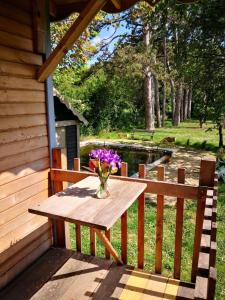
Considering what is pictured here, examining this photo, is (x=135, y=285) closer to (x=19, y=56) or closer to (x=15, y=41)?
(x=19, y=56)

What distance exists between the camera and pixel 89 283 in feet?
8.76

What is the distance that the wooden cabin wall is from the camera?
2572 millimetres

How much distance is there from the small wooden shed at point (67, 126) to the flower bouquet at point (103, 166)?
195 inches

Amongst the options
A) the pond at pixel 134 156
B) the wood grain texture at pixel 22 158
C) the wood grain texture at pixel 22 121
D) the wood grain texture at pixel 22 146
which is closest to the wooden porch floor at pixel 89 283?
the wood grain texture at pixel 22 158

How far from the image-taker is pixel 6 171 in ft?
8.55

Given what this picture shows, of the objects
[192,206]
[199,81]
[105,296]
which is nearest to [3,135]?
[105,296]

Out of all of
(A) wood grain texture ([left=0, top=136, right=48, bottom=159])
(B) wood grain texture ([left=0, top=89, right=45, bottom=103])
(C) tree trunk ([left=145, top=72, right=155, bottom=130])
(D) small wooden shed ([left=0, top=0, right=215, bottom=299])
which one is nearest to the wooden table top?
(D) small wooden shed ([left=0, top=0, right=215, bottom=299])

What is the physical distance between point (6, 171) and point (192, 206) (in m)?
3.99

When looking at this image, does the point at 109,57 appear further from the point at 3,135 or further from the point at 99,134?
the point at 3,135

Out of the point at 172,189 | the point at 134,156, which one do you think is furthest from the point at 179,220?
the point at 134,156

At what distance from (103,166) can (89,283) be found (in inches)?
46.4

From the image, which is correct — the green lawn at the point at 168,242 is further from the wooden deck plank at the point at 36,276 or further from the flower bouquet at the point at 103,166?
the flower bouquet at the point at 103,166

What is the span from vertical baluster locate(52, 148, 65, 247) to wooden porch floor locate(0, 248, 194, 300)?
357 mm

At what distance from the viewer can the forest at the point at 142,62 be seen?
7.83 metres
